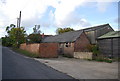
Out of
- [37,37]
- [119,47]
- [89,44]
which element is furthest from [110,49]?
[37,37]

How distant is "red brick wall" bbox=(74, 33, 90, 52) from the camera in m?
37.7

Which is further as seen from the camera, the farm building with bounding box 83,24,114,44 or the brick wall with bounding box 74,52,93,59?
the farm building with bounding box 83,24,114,44

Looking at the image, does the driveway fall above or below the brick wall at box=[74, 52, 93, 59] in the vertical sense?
below

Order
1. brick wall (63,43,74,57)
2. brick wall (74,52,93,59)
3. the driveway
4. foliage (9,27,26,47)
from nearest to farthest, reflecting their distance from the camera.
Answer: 1. the driveway
2. brick wall (74,52,93,59)
3. brick wall (63,43,74,57)
4. foliage (9,27,26,47)

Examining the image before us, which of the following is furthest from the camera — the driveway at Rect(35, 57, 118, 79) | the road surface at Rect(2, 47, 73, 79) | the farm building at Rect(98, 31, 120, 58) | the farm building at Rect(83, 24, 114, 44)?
the farm building at Rect(83, 24, 114, 44)

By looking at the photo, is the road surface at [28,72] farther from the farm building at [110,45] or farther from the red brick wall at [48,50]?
the farm building at [110,45]

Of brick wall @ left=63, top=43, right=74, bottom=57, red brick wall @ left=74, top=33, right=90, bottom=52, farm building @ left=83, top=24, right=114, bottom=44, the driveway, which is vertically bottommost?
the driveway

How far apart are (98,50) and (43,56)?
10.4 metres

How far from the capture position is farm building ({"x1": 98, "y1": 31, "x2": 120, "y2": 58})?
100 ft

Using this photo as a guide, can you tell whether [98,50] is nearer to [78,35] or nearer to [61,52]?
[78,35]

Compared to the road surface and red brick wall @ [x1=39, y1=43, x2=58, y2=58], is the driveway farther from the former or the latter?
red brick wall @ [x1=39, y1=43, x2=58, y2=58]

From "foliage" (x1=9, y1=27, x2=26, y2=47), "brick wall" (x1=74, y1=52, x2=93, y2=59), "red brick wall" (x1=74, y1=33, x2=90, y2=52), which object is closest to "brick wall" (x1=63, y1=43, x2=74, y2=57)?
"red brick wall" (x1=74, y1=33, x2=90, y2=52)

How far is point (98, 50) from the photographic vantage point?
118 ft

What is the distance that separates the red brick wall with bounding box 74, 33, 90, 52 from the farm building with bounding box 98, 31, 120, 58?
147 inches
